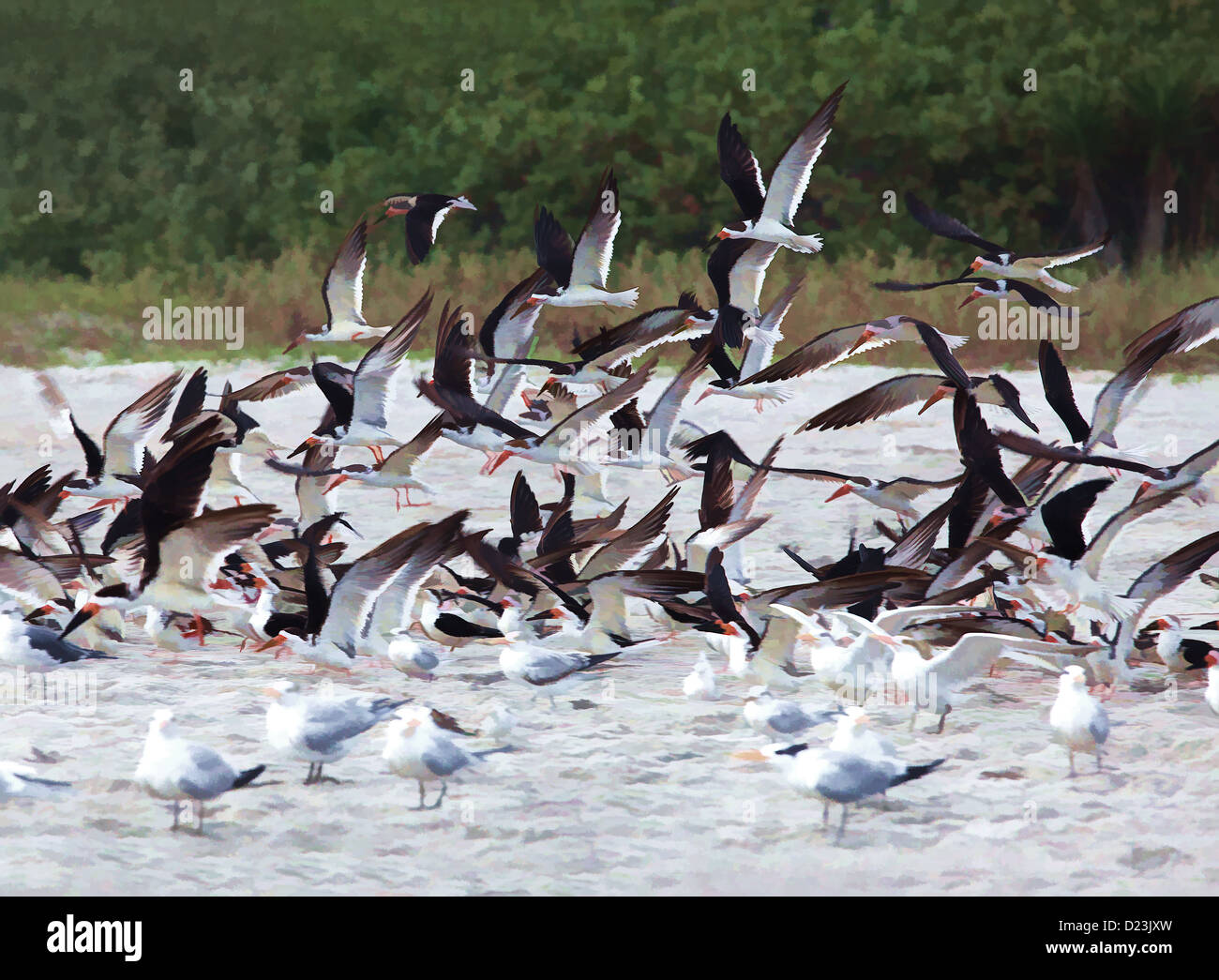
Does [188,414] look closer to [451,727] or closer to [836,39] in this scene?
[451,727]

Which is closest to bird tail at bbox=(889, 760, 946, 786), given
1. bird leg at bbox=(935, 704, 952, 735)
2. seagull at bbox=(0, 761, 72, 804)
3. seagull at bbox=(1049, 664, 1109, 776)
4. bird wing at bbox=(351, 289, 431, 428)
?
seagull at bbox=(1049, 664, 1109, 776)

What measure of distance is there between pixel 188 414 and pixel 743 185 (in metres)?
3.00

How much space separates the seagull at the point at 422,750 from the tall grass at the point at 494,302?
29.4 feet

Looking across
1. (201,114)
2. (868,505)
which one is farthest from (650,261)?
(868,505)

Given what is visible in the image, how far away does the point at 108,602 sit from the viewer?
6973 millimetres

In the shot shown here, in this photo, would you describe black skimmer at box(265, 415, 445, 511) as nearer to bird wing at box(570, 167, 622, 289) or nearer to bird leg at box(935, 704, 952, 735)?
bird wing at box(570, 167, 622, 289)

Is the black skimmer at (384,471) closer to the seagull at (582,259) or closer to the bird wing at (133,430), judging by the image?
the bird wing at (133,430)

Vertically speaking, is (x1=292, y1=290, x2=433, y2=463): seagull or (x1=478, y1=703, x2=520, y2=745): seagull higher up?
(x1=292, y1=290, x2=433, y2=463): seagull

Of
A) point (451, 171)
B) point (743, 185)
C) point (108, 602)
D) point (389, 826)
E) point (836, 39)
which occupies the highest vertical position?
point (836, 39)

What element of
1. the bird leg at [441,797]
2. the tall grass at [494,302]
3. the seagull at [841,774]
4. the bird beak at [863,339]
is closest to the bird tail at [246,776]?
the bird leg at [441,797]

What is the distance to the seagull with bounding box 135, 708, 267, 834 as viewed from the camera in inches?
208

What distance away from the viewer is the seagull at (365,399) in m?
7.95

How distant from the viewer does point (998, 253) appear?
10.5 m

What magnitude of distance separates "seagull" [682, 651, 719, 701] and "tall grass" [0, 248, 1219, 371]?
759 cm
